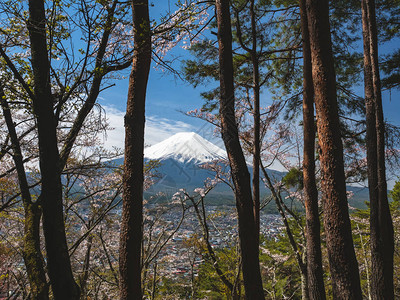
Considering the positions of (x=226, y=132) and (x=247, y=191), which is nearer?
(x=247, y=191)

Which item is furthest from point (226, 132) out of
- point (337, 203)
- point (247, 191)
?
point (337, 203)

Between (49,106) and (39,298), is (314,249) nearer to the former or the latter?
(39,298)

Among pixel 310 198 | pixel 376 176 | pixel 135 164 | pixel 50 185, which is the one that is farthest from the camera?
pixel 376 176

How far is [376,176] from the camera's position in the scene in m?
3.82

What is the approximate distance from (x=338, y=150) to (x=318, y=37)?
1.28 metres

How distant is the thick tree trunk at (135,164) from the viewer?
2467mm

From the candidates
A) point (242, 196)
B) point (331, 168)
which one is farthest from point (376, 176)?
point (242, 196)

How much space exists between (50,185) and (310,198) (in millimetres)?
3358

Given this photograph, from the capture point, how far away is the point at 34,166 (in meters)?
5.12

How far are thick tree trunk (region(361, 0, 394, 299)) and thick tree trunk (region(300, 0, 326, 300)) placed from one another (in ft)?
2.87

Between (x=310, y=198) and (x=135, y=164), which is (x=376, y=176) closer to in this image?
(x=310, y=198)

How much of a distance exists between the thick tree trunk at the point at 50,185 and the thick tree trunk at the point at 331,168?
8.35ft

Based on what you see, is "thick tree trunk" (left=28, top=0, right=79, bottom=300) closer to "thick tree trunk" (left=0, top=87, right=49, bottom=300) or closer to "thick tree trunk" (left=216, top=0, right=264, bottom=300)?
"thick tree trunk" (left=0, top=87, right=49, bottom=300)

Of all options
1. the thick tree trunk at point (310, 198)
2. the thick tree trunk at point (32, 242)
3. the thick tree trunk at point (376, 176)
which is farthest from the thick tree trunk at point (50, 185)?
the thick tree trunk at point (376, 176)
